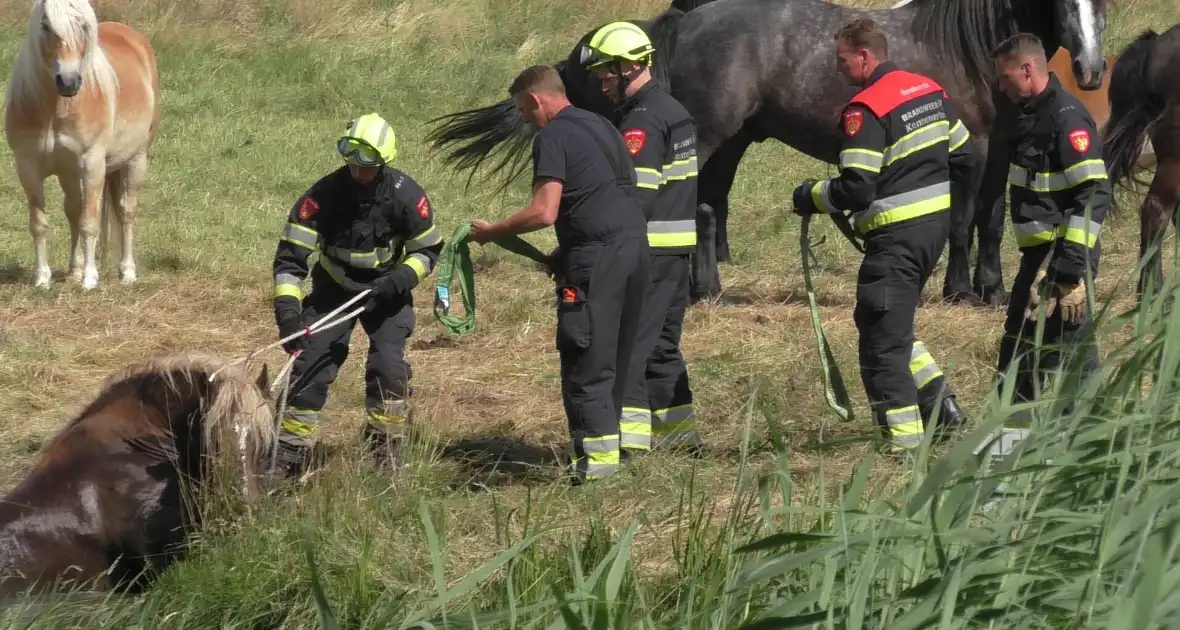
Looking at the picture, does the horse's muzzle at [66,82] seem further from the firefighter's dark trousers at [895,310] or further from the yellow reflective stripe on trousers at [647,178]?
the firefighter's dark trousers at [895,310]

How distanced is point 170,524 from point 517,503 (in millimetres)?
1306

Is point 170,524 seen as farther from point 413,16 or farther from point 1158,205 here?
point 413,16

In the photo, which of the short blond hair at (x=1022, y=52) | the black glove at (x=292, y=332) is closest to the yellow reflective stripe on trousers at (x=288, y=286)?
the black glove at (x=292, y=332)

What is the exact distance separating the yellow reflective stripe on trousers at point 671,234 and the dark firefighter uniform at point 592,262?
58 centimetres

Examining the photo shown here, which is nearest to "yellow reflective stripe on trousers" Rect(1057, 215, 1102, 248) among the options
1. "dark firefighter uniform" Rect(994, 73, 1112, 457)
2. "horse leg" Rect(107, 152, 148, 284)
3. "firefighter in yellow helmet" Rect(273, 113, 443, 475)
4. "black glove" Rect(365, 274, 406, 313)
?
"dark firefighter uniform" Rect(994, 73, 1112, 457)

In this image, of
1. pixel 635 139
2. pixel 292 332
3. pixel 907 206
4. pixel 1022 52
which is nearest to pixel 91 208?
pixel 292 332

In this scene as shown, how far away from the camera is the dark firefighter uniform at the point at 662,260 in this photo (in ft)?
21.2

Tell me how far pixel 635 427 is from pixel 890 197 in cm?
147

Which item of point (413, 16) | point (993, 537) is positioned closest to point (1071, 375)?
point (993, 537)

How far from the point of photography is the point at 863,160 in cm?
620

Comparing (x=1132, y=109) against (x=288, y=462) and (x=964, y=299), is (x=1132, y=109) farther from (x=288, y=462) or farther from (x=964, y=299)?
(x=288, y=462)

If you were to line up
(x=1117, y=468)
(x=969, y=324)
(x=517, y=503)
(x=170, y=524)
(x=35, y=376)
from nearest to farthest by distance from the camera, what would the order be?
(x=1117, y=468), (x=170, y=524), (x=517, y=503), (x=35, y=376), (x=969, y=324)

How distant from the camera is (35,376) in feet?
26.5

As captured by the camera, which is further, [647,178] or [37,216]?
[37,216]
